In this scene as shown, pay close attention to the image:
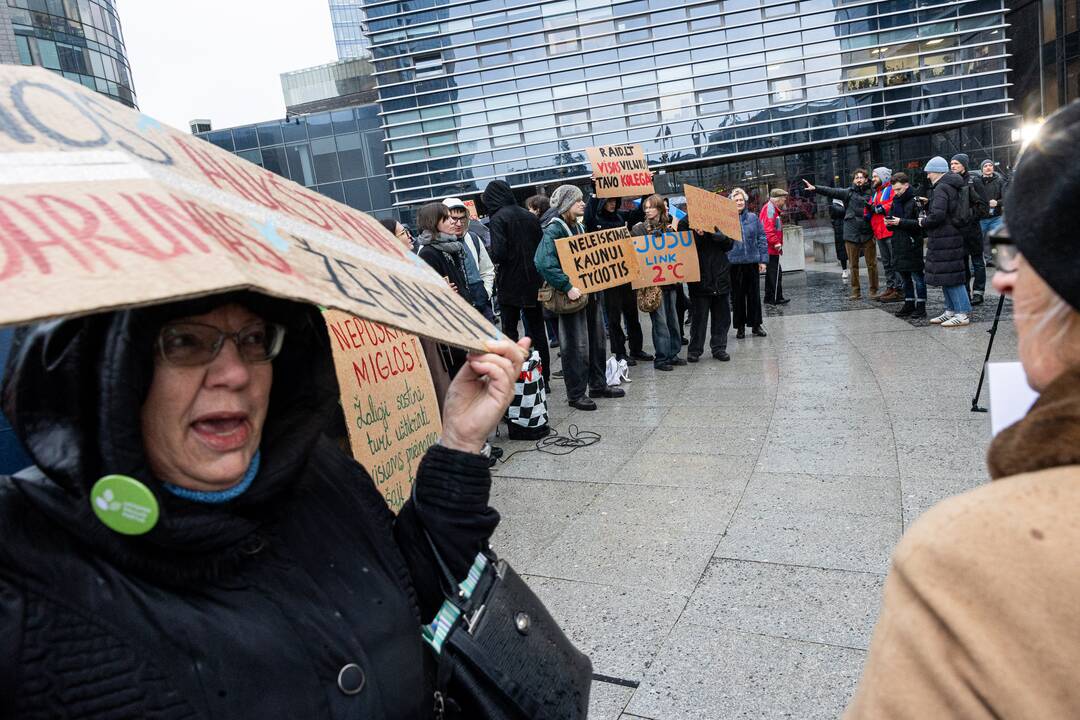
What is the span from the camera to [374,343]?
3.31 metres

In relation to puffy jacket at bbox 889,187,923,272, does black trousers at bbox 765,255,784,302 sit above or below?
below

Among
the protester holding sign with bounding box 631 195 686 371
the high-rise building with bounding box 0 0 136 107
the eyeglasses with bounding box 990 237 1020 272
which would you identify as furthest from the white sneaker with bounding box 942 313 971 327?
the high-rise building with bounding box 0 0 136 107

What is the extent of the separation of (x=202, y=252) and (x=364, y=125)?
1750 inches

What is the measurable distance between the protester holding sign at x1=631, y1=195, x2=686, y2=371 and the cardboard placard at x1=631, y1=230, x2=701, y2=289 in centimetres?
15

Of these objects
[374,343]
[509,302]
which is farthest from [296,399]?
[509,302]

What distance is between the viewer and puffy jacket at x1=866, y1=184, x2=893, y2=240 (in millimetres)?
10031

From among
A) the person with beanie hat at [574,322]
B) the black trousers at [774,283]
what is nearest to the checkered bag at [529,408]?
the person with beanie hat at [574,322]

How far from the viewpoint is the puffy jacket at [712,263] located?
8.04m

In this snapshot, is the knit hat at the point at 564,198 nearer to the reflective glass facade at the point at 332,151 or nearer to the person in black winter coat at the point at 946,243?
the person in black winter coat at the point at 946,243

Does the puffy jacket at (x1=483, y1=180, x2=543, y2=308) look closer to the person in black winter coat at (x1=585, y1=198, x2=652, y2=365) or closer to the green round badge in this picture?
the person in black winter coat at (x1=585, y1=198, x2=652, y2=365)

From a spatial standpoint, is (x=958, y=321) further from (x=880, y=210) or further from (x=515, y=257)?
(x=515, y=257)

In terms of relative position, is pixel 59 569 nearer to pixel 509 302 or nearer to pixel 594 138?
pixel 509 302

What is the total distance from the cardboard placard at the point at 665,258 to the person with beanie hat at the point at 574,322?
0.78 m

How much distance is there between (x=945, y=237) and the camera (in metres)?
8.30
